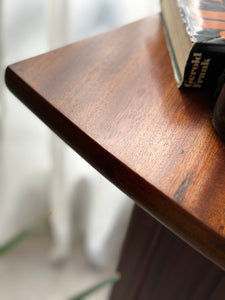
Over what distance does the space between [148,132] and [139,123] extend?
0.01 meters

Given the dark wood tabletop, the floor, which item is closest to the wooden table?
the dark wood tabletop

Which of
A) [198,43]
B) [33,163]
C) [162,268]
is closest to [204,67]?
[198,43]

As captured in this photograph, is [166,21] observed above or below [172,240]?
above

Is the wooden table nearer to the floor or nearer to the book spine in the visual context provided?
the book spine

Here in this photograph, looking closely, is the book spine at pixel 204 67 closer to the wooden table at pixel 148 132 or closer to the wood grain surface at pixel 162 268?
the wooden table at pixel 148 132

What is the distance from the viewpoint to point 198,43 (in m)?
0.31

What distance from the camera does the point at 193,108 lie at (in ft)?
1.09

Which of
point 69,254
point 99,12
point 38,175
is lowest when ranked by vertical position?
point 69,254

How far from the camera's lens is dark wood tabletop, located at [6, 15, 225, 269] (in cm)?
26

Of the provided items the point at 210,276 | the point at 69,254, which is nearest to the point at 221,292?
the point at 210,276

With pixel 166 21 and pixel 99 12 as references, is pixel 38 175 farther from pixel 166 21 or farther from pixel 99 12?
pixel 166 21

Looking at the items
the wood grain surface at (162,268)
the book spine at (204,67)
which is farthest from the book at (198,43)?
the wood grain surface at (162,268)

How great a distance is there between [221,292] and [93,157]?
0.21m

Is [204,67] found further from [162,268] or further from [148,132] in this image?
[162,268]
